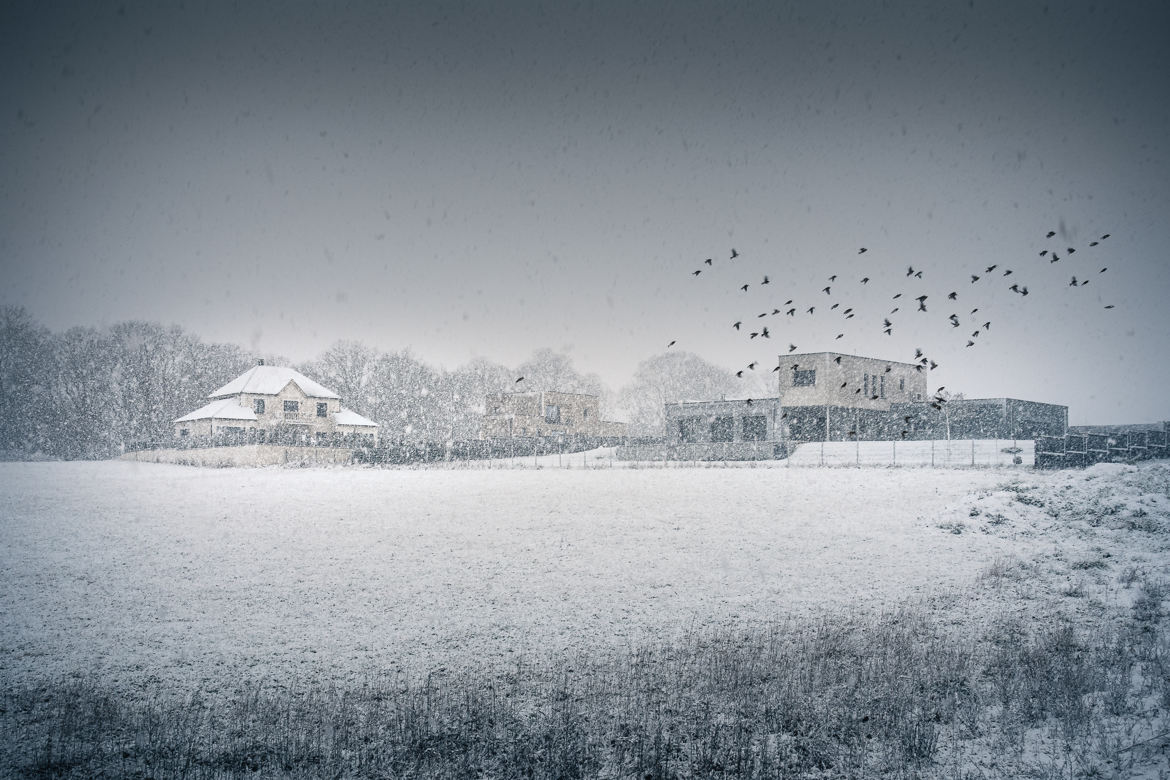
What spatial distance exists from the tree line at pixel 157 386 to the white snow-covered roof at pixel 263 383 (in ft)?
11.2

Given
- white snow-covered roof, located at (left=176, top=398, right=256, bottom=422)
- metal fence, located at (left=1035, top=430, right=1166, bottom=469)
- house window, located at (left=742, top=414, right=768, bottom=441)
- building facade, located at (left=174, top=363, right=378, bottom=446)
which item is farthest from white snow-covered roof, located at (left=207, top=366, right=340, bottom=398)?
metal fence, located at (left=1035, top=430, right=1166, bottom=469)

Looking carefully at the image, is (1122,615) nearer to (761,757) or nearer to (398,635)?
(761,757)

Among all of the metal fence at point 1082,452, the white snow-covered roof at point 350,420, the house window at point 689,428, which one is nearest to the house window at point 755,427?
the house window at point 689,428

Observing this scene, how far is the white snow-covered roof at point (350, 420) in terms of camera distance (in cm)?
7472

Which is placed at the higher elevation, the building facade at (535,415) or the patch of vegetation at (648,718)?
the building facade at (535,415)

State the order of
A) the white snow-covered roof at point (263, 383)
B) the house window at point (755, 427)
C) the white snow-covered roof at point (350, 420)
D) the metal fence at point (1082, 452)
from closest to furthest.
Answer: the metal fence at point (1082, 452) → the house window at point (755, 427) → the white snow-covered roof at point (263, 383) → the white snow-covered roof at point (350, 420)

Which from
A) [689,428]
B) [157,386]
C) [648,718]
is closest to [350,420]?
[157,386]

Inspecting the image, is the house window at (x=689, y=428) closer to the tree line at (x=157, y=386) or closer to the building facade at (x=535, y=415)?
the building facade at (x=535, y=415)

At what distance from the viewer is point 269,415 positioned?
65.4 m

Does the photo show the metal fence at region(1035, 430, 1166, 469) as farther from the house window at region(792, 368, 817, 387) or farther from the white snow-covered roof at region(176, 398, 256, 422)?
the white snow-covered roof at region(176, 398, 256, 422)

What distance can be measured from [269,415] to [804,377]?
49.3 meters

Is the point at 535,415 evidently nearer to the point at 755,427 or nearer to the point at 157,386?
the point at 755,427

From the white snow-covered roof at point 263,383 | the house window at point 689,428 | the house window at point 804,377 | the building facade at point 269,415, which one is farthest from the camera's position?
the white snow-covered roof at point 263,383

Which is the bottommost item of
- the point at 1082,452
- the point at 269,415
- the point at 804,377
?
the point at 1082,452
